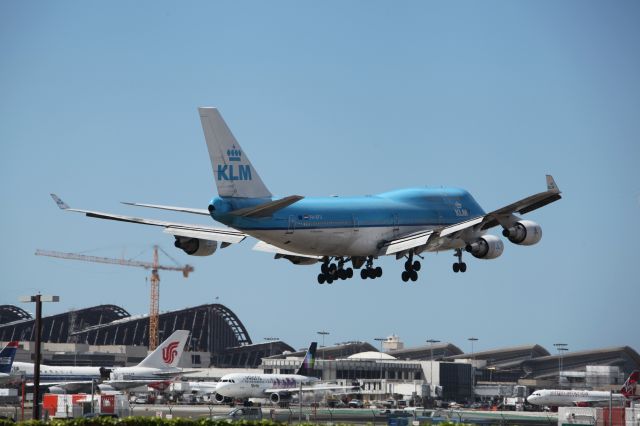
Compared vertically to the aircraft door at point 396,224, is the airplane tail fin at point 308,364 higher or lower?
lower

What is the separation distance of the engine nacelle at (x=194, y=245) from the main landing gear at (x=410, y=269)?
13.1 m

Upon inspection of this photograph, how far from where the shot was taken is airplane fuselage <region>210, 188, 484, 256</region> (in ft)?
201

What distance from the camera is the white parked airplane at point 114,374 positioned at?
117188 mm

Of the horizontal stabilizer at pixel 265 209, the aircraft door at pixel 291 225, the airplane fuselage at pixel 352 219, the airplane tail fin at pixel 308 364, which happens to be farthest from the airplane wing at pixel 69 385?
the horizontal stabilizer at pixel 265 209

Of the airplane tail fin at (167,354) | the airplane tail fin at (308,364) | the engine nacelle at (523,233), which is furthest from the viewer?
the airplane tail fin at (308,364)

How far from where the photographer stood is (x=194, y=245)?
6588 cm

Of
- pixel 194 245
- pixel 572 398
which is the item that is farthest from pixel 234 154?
pixel 572 398

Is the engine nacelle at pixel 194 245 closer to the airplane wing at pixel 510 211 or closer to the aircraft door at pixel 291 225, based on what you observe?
the aircraft door at pixel 291 225

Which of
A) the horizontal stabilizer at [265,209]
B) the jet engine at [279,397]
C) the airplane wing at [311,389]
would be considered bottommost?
the jet engine at [279,397]

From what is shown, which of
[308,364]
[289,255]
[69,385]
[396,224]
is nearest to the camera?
[396,224]

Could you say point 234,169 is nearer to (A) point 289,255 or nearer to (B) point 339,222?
(B) point 339,222

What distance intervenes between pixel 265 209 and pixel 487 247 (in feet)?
51.0

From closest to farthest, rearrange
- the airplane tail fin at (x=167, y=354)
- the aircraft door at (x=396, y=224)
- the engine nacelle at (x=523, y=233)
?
the engine nacelle at (x=523, y=233) → the aircraft door at (x=396, y=224) → the airplane tail fin at (x=167, y=354)

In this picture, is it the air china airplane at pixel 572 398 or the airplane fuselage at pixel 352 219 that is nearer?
the airplane fuselage at pixel 352 219
